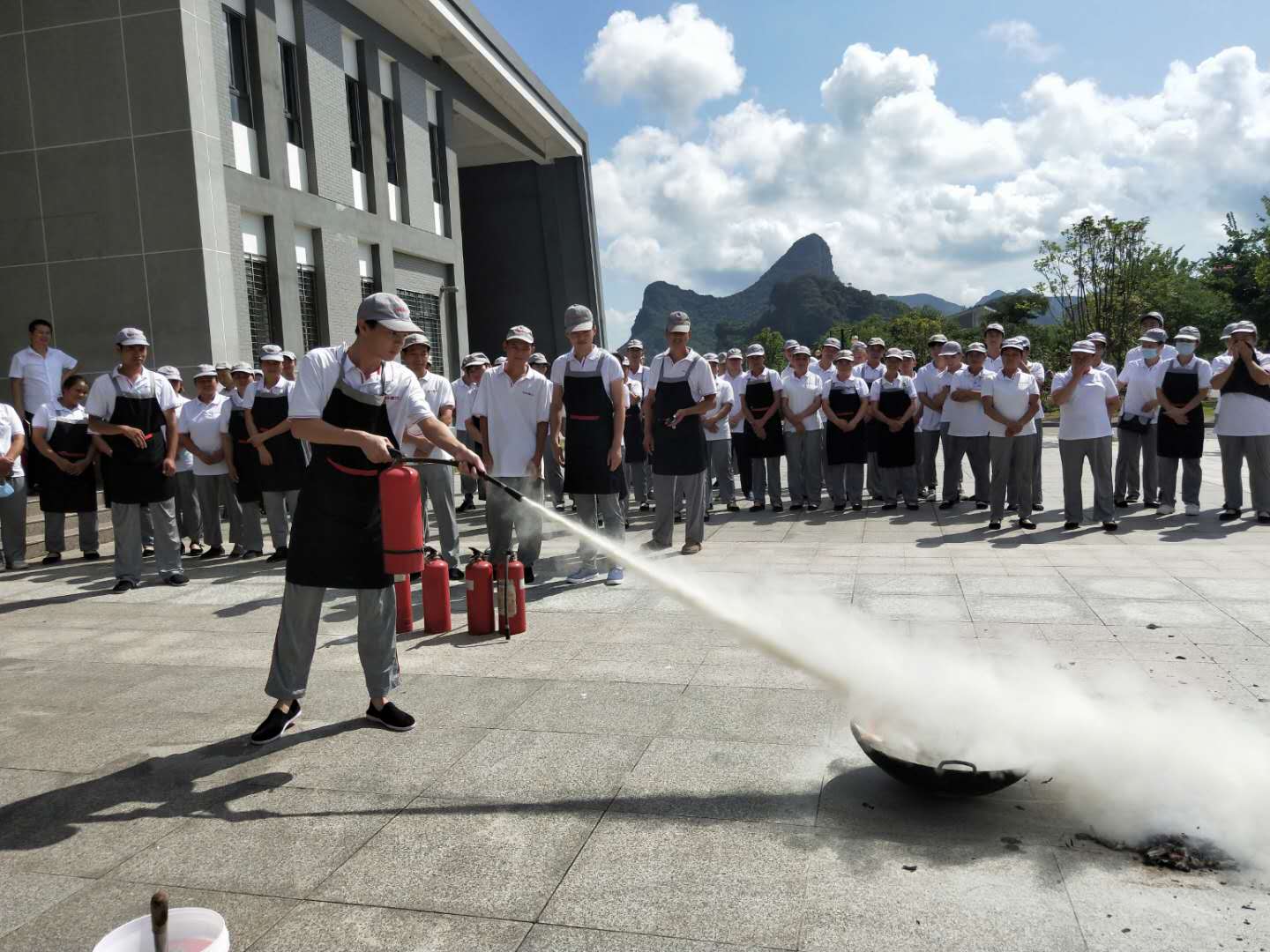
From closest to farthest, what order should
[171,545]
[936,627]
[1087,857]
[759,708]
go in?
[1087,857] < [759,708] < [936,627] < [171,545]

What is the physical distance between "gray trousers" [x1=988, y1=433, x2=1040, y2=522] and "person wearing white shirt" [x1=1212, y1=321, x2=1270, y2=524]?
7.31 feet

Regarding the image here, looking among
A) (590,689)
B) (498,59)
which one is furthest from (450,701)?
(498,59)

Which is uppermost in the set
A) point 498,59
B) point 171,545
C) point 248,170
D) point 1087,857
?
point 498,59

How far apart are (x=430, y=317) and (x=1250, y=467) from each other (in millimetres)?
17096

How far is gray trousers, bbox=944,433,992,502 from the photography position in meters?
12.6

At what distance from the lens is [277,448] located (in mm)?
10148

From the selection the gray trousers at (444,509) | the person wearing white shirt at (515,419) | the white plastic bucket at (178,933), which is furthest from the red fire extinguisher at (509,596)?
the white plastic bucket at (178,933)

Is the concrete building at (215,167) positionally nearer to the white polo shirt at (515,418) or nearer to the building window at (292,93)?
the building window at (292,93)

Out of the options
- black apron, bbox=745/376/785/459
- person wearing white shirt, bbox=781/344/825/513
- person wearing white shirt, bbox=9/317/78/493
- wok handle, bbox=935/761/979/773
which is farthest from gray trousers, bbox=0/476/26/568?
wok handle, bbox=935/761/979/773

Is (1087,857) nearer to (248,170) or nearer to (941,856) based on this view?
(941,856)

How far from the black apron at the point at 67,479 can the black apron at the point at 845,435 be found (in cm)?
930

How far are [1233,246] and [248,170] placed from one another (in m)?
48.5

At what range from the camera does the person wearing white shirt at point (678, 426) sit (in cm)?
971

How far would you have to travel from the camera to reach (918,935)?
284 cm
